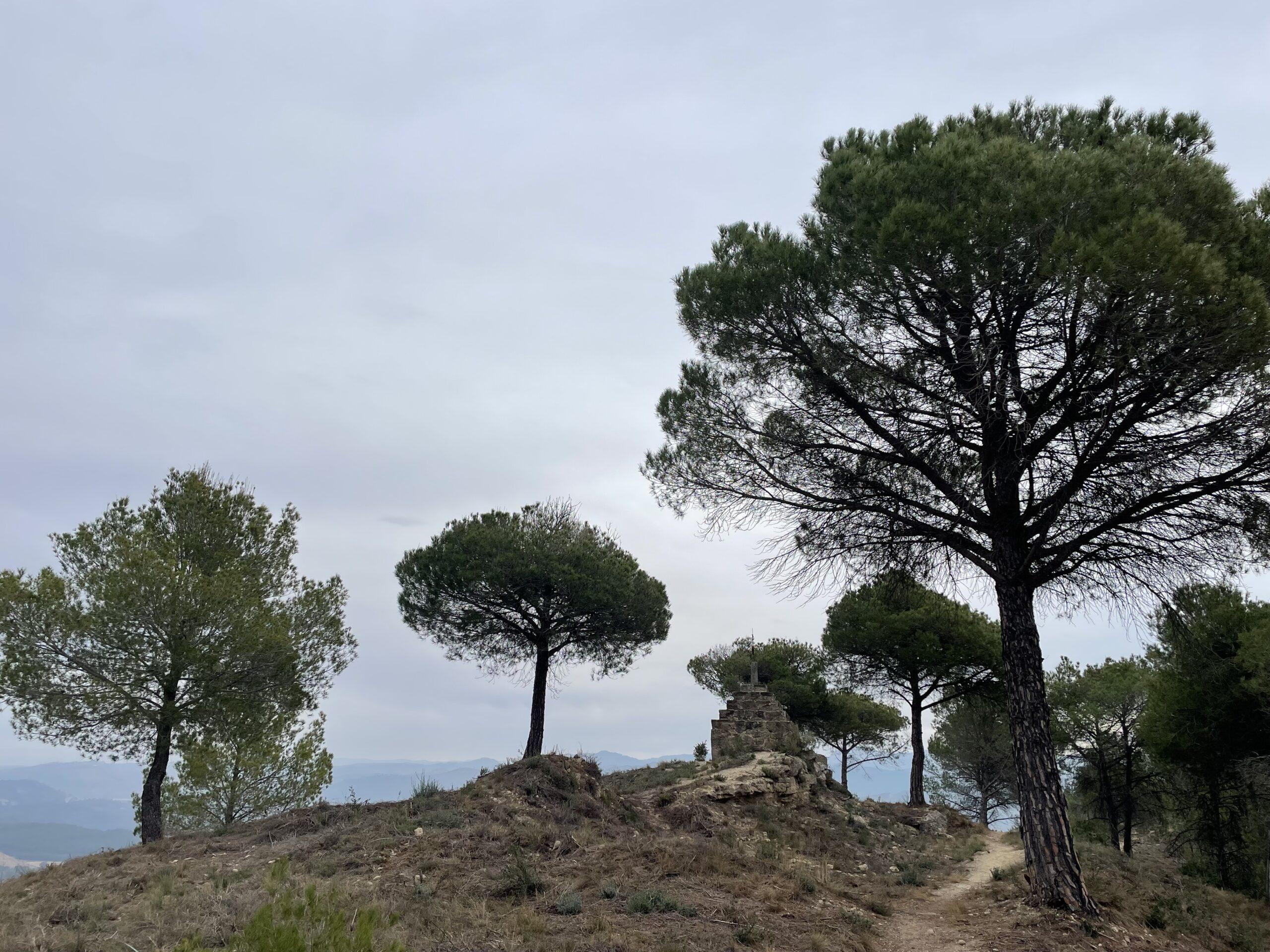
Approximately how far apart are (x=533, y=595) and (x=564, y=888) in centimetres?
1405

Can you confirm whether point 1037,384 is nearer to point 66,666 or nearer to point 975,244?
point 975,244

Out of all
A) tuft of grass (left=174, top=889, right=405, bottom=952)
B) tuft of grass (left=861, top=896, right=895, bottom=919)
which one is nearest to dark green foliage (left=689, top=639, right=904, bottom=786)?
tuft of grass (left=861, top=896, right=895, bottom=919)

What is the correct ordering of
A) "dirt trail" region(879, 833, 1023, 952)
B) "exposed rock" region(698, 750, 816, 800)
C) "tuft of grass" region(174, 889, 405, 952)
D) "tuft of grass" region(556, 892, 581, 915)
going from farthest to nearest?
"exposed rock" region(698, 750, 816, 800) < "dirt trail" region(879, 833, 1023, 952) < "tuft of grass" region(556, 892, 581, 915) < "tuft of grass" region(174, 889, 405, 952)

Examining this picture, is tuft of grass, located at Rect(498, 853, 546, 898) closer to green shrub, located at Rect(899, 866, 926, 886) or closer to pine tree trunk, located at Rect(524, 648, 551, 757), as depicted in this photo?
green shrub, located at Rect(899, 866, 926, 886)

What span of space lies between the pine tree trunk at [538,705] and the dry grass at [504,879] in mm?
7772

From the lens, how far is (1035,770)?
9398 millimetres

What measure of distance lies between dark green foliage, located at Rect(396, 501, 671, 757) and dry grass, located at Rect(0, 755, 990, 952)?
8.14 metres

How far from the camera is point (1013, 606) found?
10117 mm

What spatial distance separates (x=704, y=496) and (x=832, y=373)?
9.05 feet

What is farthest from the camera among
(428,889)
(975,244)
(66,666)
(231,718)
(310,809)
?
(231,718)

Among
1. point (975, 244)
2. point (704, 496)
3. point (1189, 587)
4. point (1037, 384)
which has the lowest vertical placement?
point (1189, 587)

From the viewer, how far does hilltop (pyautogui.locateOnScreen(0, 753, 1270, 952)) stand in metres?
7.27

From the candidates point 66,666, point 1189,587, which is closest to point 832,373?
point 1189,587

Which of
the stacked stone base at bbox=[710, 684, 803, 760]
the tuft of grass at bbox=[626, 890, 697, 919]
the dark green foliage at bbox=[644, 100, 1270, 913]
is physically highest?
the dark green foliage at bbox=[644, 100, 1270, 913]
